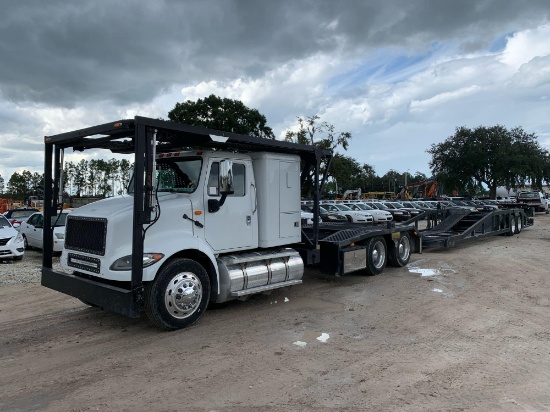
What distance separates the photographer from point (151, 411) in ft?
12.2

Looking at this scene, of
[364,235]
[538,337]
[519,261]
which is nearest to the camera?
[538,337]

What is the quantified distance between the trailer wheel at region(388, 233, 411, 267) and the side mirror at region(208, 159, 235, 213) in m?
5.45

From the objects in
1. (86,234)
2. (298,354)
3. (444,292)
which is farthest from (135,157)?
(444,292)

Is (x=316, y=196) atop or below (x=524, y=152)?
below

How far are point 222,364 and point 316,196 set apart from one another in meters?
4.14

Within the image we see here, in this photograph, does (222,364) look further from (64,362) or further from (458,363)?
(458,363)

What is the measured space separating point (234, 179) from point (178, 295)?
2.03 meters

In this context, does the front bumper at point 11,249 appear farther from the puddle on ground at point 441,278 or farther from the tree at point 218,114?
the tree at point 218,114

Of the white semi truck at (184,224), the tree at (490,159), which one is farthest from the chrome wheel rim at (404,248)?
the tree at (490,159)

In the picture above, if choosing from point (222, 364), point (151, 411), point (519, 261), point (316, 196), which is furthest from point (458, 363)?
point (519, 261)

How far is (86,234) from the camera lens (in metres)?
5.89

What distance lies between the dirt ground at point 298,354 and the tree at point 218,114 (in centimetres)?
3210

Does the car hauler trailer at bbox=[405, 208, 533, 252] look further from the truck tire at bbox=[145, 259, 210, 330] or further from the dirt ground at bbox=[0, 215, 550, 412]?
the truck tire at bbox=[145, 259, 210, 330]

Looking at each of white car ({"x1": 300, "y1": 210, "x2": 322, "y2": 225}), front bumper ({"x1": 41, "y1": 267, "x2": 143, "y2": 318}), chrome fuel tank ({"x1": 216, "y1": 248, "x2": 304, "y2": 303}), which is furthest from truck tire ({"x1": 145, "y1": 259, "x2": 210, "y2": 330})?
white car ({"x1": 300, "y1": 210, "x2": 322, "y2": 225})
